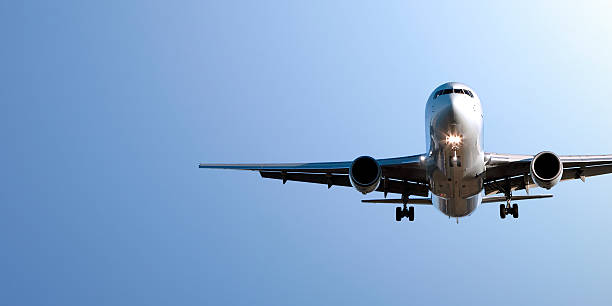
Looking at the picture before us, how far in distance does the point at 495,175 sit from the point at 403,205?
4703mm

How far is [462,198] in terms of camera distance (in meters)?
26.4

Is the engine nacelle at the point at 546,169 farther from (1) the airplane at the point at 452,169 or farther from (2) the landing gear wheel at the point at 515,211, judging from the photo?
(2) the landing gear wheel at the point at 515,211

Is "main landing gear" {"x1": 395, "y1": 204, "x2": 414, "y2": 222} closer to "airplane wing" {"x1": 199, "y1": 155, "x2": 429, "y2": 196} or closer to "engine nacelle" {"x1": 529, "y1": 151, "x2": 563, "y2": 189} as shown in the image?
"airplane wing" {"x1": 199, "y1": 155, "x2": 429, "y2": 196}

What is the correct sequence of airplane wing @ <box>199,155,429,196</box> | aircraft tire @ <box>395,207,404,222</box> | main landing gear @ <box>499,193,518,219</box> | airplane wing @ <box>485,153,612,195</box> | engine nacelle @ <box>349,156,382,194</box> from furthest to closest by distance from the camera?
1. aircraft tire @ <box>395,207,404,222</box>
2. main landing gear @ <box>499,193,518,219</box>
3. airplane wing @ <box>199,155,429,196</box>
4. airplane wing @ <box>485,153,612,195</box>
5. engine nacelle @ <box>349,156,382,194</box>

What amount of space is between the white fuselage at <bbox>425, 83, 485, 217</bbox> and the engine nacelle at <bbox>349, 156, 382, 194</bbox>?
6.87 ft

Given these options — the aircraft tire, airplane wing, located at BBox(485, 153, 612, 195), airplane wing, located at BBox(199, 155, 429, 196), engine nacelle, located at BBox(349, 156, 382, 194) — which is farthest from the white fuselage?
the aircraft tire

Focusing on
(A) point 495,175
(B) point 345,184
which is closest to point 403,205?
(B) point 345,184

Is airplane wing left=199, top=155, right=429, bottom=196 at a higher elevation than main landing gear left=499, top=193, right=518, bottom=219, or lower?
higher

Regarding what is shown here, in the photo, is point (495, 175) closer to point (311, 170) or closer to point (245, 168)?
point (311, 170)

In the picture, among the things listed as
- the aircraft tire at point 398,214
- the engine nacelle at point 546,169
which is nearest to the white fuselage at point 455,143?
the engine nacelle at point 546,169

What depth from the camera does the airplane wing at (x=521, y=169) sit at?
2588 cm

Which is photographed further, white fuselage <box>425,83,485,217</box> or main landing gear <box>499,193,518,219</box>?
main landing gear <box>499,193,518,219</box>

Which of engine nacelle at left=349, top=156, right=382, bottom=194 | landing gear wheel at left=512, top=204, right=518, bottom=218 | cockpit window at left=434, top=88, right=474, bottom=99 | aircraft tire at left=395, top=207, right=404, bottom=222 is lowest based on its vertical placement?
aircraft tire at left=395, top=207, right=404, bottom=222

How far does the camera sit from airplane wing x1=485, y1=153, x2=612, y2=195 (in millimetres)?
25875
